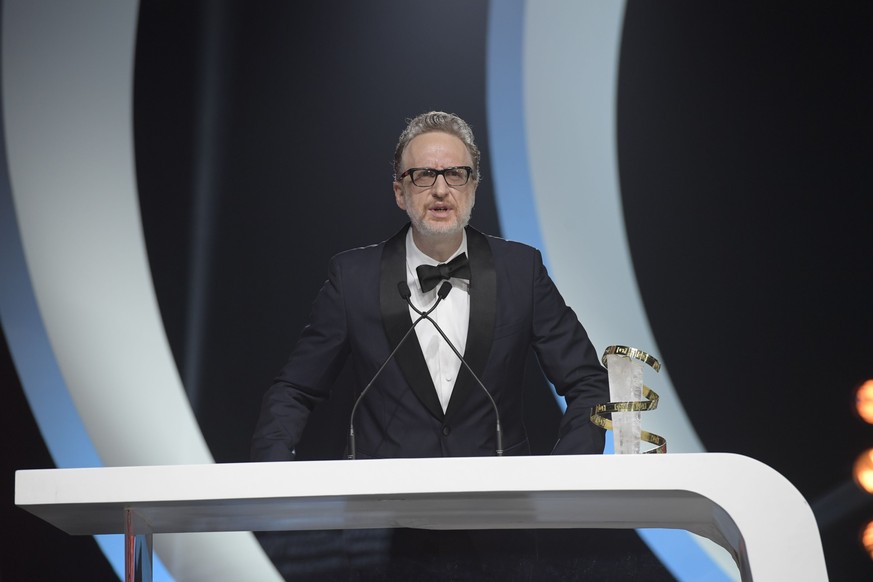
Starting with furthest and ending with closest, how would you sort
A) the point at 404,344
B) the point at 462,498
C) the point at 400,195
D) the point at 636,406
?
the point at 400,195
the point at 404,344
the point at 636,406
the point at 462,498

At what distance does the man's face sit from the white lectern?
1283mm

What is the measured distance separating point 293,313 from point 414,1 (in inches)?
41.8

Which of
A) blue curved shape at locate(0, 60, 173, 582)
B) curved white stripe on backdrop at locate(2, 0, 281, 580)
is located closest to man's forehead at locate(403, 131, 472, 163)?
curved white stripe on backdrop at locate(2, 0, 281, 580)

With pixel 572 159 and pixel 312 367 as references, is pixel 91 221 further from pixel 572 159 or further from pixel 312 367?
pixel 572 159

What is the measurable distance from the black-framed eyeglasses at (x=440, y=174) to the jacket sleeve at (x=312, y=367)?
30 centimetres

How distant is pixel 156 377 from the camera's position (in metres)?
3.14

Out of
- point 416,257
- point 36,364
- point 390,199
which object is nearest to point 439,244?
point 416,257

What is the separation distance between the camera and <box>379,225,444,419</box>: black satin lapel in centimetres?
255

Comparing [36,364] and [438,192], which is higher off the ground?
[438,192]

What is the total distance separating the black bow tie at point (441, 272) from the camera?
255 centimetres

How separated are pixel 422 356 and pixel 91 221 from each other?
4.16 feet

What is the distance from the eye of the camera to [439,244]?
106 inches

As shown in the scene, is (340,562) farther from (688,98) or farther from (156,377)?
(688,98)

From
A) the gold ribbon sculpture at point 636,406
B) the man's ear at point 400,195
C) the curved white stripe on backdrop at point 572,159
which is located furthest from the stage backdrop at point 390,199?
the gold ribbon sculpture at point 636,406
